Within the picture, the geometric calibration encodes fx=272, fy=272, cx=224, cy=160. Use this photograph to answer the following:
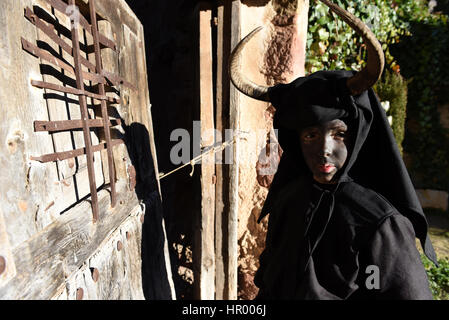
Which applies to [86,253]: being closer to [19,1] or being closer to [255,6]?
[19,1]

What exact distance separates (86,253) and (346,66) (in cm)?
387

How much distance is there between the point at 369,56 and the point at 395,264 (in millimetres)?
917

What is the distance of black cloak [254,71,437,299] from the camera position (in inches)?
47.8

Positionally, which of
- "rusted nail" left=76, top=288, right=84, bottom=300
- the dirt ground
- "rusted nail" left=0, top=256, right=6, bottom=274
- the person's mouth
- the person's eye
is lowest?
the dirt ground

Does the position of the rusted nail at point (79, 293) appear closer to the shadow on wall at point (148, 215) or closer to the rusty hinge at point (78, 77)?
the rusty hinge at point (78, 77)

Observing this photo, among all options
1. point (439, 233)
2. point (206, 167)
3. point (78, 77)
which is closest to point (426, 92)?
point (439, 233)

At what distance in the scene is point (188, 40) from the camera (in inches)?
124

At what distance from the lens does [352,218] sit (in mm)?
1308

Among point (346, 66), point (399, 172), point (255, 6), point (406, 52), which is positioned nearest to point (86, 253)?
point (399, 172)

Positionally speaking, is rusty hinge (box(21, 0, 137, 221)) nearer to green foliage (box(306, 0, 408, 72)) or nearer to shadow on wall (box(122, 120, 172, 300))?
shadow on wall (box(122, 120, 172, 300))

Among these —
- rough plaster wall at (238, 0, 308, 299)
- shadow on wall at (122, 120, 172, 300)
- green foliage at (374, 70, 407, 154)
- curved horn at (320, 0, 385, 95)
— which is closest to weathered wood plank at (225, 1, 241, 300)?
rough plaster wall at (238, 0, 308, 299)

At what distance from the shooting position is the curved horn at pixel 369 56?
1133 millimetres

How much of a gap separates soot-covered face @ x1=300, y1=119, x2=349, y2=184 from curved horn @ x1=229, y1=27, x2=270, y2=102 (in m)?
0.32
